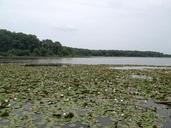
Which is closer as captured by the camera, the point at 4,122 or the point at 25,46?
the point at 4,122

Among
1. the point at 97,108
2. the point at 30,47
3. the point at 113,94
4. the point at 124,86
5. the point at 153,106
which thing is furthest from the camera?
the point at 30,47

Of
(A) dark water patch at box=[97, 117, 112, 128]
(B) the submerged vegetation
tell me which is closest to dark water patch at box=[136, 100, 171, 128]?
(B) the submerged vegetation

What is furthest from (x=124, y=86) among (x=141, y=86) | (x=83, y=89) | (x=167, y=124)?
(x=167, y=124)

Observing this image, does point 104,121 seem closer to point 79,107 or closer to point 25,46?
point 79,107

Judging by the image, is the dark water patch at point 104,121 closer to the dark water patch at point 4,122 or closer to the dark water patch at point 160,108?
the dark water patch at point 160,108

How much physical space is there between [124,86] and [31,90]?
15.9 feet

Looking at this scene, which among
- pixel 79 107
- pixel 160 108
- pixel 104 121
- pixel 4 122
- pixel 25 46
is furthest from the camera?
pixel 25 46

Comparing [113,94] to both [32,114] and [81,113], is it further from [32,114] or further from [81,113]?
[32,114]

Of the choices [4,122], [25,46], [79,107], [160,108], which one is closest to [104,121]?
[79,107]

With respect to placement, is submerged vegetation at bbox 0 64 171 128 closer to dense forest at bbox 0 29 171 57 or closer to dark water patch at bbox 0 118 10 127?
dark water patch at bbox 0 118 10 127

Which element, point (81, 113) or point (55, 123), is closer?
point (55, 123)

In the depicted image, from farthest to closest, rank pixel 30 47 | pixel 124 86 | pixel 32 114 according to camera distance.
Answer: pixel 30 47 < pixel 124 86 < pixel 32 114

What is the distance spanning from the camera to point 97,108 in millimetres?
10109

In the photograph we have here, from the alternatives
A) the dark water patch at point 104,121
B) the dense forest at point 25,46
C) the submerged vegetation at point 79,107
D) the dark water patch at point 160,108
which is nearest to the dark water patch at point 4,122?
the submerged vegetation at point 79,107
